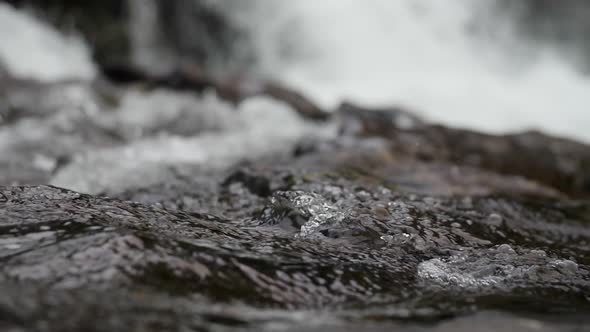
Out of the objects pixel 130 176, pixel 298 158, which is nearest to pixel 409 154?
pixel 298 158

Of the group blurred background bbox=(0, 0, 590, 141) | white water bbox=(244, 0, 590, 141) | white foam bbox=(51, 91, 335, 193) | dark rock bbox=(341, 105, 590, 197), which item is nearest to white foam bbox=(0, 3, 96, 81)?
blurred background bbox=(0, 0, 590, 141)

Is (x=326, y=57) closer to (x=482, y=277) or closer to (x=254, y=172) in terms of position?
(x=254, y=172)

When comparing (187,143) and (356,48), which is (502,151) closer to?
(187,143)

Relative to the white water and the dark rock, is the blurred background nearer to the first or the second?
the white water

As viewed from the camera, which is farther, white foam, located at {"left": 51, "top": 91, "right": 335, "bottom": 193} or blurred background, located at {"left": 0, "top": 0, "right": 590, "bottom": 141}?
blurred background, located at {"left": 0, "top": 0, "right": 590, "bottom": 141}

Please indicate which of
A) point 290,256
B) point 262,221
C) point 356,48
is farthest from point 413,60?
point 290,256

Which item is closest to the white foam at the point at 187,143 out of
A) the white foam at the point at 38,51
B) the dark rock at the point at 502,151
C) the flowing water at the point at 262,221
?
the flowing water at the point at 262,221

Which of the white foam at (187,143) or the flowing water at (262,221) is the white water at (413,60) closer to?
the flowing water at (262,221)
